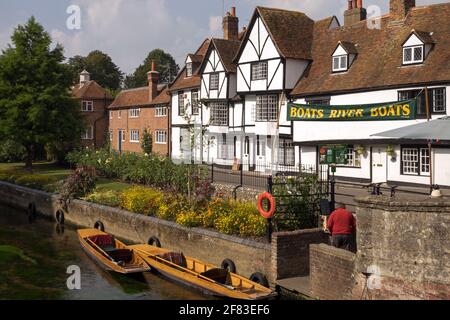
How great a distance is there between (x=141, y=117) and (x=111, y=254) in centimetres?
3519

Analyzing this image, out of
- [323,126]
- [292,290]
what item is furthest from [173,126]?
[292,290]

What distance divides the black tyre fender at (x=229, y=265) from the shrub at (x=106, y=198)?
32.7ft

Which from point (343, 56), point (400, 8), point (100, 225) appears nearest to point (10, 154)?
point (100, 225)

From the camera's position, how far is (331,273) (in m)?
12.7

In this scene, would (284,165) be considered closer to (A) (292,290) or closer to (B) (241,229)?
(B) (241,229)

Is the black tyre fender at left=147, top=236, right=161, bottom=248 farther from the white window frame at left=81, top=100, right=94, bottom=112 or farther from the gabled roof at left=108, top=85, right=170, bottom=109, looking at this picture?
the white window frame at left=81, top=100, right=94, bottom=112

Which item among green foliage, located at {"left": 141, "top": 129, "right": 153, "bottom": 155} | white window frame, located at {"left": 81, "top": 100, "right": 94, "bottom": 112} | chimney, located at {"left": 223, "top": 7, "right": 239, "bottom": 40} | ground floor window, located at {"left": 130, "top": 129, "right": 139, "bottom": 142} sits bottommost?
green foliage, located at {"left": 141, "top": 129, "right": 153, "bottom": 155}

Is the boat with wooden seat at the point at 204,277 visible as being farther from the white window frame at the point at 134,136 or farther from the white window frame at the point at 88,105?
the white window frame at the point at 88,105

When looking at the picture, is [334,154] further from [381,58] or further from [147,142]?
[147,142]

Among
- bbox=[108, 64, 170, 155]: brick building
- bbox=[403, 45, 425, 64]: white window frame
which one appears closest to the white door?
bbox=[403, 45, 425, 64]: white window frame

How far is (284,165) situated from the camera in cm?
3284

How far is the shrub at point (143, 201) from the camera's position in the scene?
72.1ft

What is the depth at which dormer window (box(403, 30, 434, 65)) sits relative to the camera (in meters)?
25.9

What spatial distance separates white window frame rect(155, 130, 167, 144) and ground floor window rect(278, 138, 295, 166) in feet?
56.8
